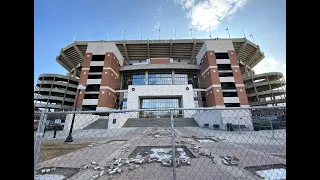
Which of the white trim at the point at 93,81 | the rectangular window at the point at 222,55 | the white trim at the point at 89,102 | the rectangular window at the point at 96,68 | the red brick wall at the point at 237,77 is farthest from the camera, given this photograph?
the rectangular window at the point at 96,68

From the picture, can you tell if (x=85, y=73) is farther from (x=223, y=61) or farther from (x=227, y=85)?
(x=227, y=85)

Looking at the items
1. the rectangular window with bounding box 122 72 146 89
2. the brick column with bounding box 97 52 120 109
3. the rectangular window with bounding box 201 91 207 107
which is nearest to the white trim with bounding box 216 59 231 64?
the rectangular window with bounding box 201 91 207 107

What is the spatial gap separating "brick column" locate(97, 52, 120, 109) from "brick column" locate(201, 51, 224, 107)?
2587 cm

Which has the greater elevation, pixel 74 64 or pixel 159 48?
pixel 159 48

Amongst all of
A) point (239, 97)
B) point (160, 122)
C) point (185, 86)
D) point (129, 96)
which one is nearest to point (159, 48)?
point (185, 86)

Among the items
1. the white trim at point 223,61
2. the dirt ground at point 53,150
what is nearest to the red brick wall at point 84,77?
the dirt ground at point 53,150

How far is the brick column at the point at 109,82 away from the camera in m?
34.1

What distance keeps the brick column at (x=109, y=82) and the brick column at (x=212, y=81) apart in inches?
1018

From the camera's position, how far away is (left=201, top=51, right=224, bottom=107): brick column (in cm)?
3288

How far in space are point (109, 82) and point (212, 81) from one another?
87.3 feet

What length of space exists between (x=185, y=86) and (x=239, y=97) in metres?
13.1

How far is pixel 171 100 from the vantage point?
38.8m

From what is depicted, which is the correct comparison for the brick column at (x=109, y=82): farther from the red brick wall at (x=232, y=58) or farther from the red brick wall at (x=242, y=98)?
the red brick wall at (x=242, y=98)
